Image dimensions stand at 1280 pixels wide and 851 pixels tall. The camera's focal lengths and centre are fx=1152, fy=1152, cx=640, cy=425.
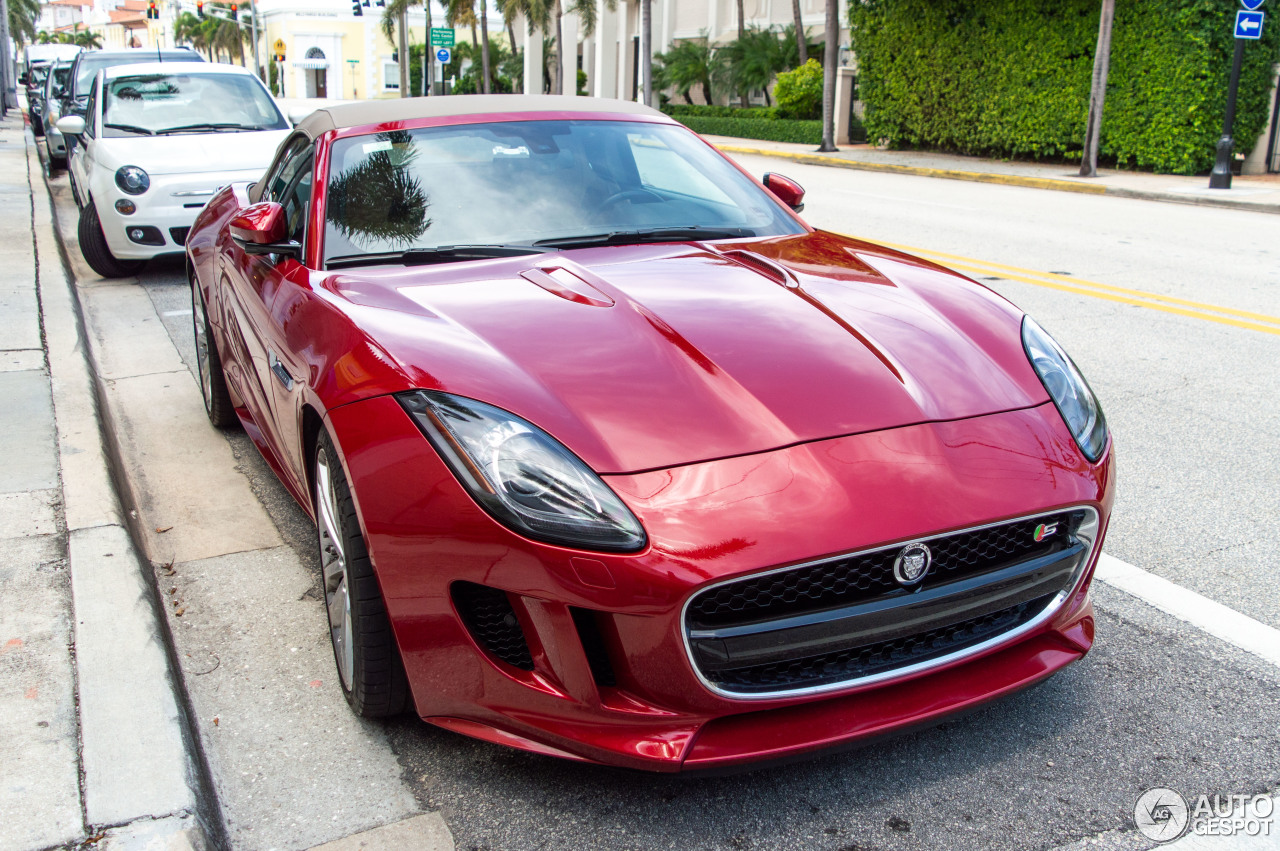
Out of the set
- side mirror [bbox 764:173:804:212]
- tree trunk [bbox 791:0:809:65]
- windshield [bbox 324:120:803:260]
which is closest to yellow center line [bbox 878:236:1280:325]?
side mirror [bbox 764:173:804:212]

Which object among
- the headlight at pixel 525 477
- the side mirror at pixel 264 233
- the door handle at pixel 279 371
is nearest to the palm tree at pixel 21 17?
the side mirror at pixel 264 233

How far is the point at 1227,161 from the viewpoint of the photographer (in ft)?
57.4

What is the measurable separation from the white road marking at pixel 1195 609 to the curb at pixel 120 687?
238cm

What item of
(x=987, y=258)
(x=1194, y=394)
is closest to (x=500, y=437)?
(x=1194, y=394)

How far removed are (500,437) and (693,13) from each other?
50.1 m

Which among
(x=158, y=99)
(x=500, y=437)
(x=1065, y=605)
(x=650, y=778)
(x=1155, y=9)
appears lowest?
(x=650, y=778)

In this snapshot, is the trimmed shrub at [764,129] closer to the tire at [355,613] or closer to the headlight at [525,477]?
the tire at [355,613]

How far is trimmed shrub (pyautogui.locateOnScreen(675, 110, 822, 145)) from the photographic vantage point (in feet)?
99.1

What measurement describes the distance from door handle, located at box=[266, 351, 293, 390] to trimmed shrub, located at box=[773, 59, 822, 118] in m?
30.9

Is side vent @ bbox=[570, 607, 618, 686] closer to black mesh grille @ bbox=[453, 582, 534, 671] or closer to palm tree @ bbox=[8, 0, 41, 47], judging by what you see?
black mesh grille @ bbox=[453, 582, 534, 671]

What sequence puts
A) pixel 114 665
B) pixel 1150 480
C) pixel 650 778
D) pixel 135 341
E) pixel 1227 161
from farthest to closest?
1. pixel 1227 161
2. pixel 135 341
3. pixel 1150 480
4. pixel 114 665
5. pixel 650 778

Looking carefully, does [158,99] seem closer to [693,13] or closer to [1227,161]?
[1227,161]

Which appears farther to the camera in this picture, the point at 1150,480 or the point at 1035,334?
the point at 1150,480

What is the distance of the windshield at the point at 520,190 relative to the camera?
3.52 metres
